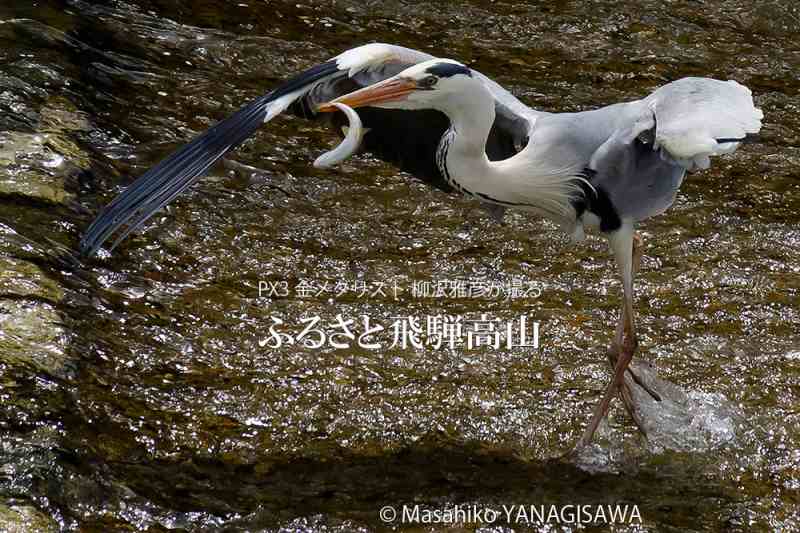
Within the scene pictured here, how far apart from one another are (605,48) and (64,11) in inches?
129

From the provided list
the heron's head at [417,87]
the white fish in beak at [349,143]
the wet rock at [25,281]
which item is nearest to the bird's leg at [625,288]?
the heron's head at [417,87]

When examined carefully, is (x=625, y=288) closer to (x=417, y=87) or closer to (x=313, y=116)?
(x=417, y=87)

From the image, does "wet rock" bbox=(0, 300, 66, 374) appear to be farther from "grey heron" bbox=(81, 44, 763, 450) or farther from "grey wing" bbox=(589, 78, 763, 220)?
"grey wing" bbox=(589, 78, 763, 220)

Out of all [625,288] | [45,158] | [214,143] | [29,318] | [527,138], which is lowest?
[29,318]

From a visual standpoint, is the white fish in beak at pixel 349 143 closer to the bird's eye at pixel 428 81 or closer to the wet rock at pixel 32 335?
the bird's eye at pixel 428 81

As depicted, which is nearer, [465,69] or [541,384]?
[465,69]

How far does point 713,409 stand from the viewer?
4406 millimetres

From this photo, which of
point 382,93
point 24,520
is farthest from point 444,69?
point 24,520

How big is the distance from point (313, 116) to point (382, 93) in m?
0.71

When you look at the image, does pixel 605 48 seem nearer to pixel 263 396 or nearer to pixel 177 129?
pixel 177 129

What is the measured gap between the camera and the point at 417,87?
13.1ft

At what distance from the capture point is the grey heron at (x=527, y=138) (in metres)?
4.00

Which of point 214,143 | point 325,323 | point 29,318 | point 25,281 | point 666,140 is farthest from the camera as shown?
point 325,323

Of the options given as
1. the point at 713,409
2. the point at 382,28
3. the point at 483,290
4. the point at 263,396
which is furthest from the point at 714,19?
the point at 263,396
